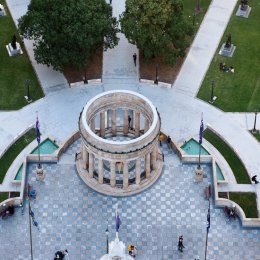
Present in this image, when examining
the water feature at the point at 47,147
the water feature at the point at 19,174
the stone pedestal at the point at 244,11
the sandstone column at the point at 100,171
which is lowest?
the water feature at the point at 19,174

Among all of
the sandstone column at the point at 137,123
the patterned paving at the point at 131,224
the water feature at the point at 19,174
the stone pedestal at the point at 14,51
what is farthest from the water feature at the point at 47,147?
the stone pedestal at the point at 14,51

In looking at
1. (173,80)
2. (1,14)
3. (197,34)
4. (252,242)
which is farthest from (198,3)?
(252,242)

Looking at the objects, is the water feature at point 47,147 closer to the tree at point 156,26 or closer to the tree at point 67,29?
the tree at point 67,29

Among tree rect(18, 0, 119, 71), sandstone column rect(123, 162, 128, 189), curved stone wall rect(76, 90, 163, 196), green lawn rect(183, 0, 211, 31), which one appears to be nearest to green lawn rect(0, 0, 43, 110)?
tree rect(18, 0, 119, 71)

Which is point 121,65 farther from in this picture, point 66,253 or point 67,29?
point 66,253

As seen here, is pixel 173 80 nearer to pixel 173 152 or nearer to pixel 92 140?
pixel 173 152

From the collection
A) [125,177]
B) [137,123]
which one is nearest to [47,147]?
[137,123]
